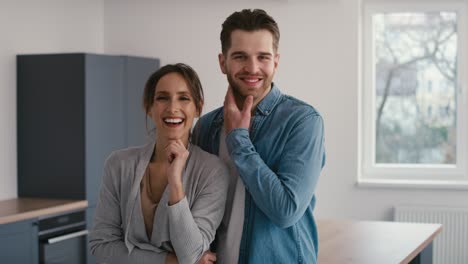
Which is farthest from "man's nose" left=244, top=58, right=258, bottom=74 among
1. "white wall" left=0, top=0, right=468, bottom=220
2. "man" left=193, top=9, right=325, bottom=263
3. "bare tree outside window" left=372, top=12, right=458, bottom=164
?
"bare tree outside window" left=372, top=12, right=458, bottom=164

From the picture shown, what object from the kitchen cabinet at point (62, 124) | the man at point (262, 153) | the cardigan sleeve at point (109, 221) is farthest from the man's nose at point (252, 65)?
the kitchen cabinet at point (62, 124)

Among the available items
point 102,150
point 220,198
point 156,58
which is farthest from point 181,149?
point 156,58

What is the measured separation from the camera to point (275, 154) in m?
2.28

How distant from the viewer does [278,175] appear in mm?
2215

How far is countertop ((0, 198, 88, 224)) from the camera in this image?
15.9 feet

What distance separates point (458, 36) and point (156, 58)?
2.42 m

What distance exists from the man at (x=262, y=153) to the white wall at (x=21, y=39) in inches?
143

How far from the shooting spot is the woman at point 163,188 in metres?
2.17

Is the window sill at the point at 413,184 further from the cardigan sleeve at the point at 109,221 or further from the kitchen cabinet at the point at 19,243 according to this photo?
the cardigan sleeve at the point at 109,221

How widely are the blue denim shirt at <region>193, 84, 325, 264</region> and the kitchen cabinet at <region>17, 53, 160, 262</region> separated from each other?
339 centimetres

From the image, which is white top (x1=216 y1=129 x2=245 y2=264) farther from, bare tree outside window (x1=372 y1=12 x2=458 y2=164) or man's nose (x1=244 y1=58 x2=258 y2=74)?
bare tree outside window (x1=372 y1=12 x2=458 y2=164)

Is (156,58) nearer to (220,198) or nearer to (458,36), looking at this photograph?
(458,36)

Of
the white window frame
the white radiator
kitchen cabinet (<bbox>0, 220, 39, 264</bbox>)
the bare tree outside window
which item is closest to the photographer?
kitchen cabinet (<bbox>0, 220, 39, 264</bbox>)

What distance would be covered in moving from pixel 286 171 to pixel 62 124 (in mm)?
3726
